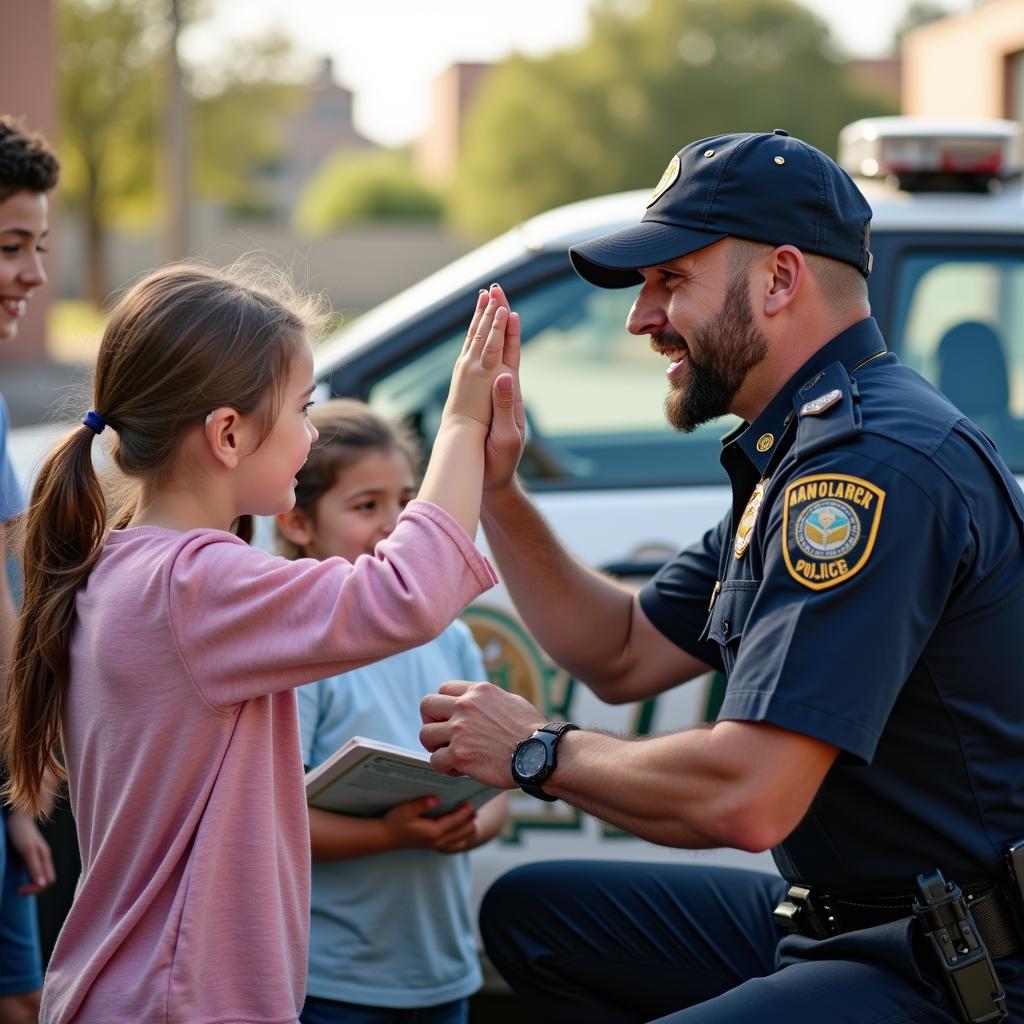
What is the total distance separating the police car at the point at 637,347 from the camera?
3201 mm

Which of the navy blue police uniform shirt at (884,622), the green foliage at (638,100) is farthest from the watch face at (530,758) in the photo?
the green foliage at (638,100)

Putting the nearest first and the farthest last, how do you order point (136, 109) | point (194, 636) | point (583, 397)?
1. point (194, 636)
2. point (583, 397)
3. point (136, 109)

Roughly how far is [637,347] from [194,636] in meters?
2.23

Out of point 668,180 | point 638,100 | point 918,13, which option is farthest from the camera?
point 918,13

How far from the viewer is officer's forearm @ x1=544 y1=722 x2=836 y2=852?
6.33ft

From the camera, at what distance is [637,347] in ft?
12.6

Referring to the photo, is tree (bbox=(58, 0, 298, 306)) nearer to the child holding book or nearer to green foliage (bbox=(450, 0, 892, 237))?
green foliage (bbox=(450, 0, 892, 237))

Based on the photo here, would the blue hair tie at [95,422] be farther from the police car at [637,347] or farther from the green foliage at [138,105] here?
the green foliage at [138,105]

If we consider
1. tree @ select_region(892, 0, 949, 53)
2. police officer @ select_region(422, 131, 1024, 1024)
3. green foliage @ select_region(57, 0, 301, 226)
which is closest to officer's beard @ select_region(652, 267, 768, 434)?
police officer @ select_region(422, 131, 1024, 1024)

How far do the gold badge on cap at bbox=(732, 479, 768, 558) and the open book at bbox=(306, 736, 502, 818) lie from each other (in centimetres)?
55

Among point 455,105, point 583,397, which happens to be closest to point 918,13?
point 455,105

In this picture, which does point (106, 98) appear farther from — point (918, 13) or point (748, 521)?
point (918, 13)

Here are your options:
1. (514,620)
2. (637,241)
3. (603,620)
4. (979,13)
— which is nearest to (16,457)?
(514,620)

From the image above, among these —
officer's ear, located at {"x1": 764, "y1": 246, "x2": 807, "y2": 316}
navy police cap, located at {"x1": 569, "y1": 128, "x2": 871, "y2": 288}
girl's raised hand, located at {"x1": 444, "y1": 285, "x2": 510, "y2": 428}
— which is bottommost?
girl's raised hand, located at {"x1": 444, "y1": 285, "x2": 510, "y2": 428}
